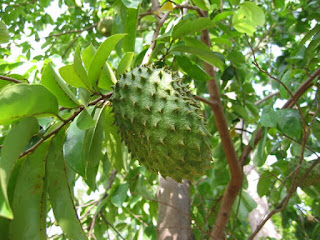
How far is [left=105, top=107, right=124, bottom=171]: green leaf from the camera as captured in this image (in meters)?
1.71

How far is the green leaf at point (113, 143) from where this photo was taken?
5.61 feet

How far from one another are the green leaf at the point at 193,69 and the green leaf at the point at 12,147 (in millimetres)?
1063

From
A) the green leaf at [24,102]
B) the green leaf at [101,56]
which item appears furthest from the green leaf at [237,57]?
the green leaf at [24,102]

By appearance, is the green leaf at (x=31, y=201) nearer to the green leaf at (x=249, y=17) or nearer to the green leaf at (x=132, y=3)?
the green leaf at (x=132, y=3)

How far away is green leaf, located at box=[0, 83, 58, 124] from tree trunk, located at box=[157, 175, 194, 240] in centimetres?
140

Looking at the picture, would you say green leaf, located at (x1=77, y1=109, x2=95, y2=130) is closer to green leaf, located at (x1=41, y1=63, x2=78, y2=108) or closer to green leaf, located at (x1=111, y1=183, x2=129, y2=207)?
green leaf, located at (x1=41, y1=63, x2=78, y2=108)

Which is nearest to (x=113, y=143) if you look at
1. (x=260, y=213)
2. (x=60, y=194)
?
(x=60, y=194)

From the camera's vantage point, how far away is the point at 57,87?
1.27 metres

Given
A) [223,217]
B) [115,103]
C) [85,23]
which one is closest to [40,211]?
[115,103]

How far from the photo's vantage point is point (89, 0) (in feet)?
13.6

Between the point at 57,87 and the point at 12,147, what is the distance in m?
0.40

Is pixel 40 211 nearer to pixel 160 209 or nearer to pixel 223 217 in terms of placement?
pixel 223 217

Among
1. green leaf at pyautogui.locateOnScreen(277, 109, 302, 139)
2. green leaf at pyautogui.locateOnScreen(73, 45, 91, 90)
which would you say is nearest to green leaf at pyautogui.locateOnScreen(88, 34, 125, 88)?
green leaf at pyautogui.locateOnScreen(73, 45, 91, 90)

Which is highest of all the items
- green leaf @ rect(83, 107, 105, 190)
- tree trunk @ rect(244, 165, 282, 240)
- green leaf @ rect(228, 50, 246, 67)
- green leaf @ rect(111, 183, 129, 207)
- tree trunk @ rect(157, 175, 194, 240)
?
green leaf @ rect(83, 107, 105, 190)
